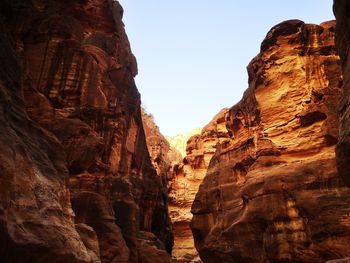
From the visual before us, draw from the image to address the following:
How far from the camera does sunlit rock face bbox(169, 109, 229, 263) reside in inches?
2232

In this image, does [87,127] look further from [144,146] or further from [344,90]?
[344,90]

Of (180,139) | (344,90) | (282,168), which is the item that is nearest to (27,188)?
(344,90)

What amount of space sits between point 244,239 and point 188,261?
90.6ft

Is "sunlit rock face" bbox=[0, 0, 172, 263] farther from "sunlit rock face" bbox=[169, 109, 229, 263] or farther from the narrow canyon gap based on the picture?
"sunlit rock face" bbox=[169, 109, 229, 263]

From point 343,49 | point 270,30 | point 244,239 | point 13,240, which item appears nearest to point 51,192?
point 13,240

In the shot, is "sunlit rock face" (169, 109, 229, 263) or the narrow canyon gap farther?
"sunlit rock face" (169, 109, 229, 263)

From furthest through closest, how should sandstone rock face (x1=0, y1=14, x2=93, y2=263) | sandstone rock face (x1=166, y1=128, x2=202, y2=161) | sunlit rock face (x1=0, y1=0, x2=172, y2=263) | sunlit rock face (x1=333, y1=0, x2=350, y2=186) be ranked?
sandstone rock face (x1=166, y1=128, x2=202, y2=161) → sunlit rock face (x1=0, y1=0, x2=172, y2=263) → sunlit rock face (x1=333, y1=0, x2=350, y2=186) → sandstone rock face (x1=0, y1=14, x2=93, y2=263)

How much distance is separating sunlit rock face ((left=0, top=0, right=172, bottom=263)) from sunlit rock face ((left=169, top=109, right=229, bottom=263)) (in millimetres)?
17355

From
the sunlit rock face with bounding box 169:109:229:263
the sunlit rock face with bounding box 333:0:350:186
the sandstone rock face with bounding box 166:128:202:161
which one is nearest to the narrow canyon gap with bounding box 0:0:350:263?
the sunlit rock face with bounding box 333:0:350:186

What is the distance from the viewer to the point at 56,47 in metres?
27.0

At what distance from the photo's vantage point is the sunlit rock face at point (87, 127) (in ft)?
42.7

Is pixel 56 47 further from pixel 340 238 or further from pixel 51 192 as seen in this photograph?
pixel 340 238

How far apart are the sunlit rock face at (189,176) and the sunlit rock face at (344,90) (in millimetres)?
43588

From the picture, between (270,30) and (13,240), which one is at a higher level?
(270,30)
